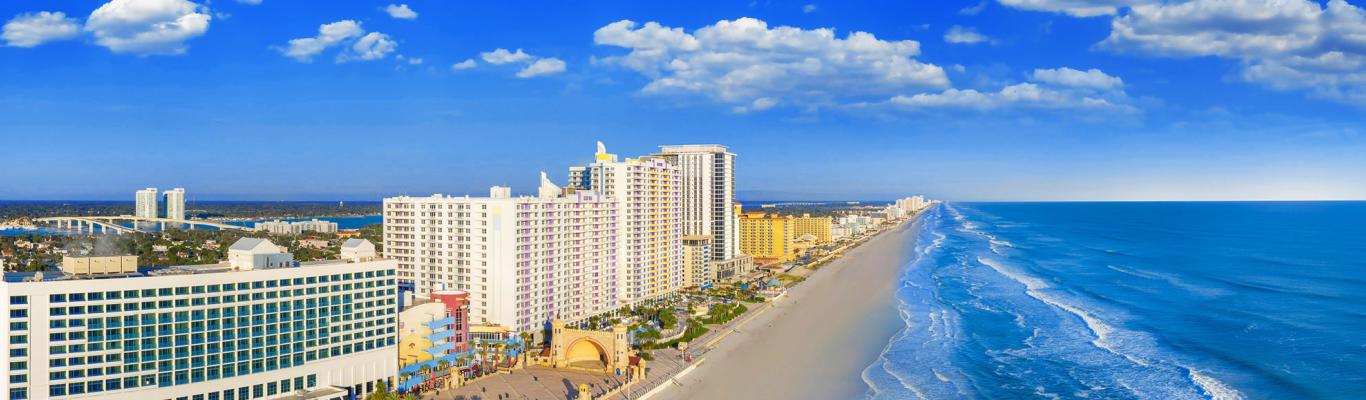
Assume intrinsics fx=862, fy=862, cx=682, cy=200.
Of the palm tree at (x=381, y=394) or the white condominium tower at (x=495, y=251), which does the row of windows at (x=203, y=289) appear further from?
the white condominium tower at (x=495, y=251)

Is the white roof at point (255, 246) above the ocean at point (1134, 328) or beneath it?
above

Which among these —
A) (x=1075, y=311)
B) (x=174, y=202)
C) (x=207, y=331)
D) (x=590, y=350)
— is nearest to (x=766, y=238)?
(x=1075, y=311)

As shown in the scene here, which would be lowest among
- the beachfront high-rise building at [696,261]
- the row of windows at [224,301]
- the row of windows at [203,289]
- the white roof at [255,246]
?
the beachfront high-rise building at [696,261]

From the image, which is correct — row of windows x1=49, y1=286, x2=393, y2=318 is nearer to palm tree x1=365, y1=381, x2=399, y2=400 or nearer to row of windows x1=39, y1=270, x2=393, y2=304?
row of windows x1=39, y1=270, x2=393, y2=304

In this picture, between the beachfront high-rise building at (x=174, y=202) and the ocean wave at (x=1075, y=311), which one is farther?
the beachfront high-rise building at (x=174, y=202)

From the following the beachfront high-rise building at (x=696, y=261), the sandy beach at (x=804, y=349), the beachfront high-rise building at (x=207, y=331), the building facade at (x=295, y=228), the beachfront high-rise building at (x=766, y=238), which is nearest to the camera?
the beachfront high-rise building at (x=207, y=331)

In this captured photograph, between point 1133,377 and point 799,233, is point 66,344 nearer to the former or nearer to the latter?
point 1133,377

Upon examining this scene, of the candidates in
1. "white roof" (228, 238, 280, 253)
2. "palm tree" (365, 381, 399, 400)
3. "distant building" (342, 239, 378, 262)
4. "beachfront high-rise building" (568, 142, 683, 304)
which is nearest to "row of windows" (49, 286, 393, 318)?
"distant building" (342, 239, 378, 262)

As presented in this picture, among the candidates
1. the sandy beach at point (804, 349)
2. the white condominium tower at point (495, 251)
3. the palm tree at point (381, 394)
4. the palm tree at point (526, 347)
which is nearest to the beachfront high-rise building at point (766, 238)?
the sandy beach at point (804, 349)

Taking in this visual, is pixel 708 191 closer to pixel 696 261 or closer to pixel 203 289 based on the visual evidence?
pixel 696 261
